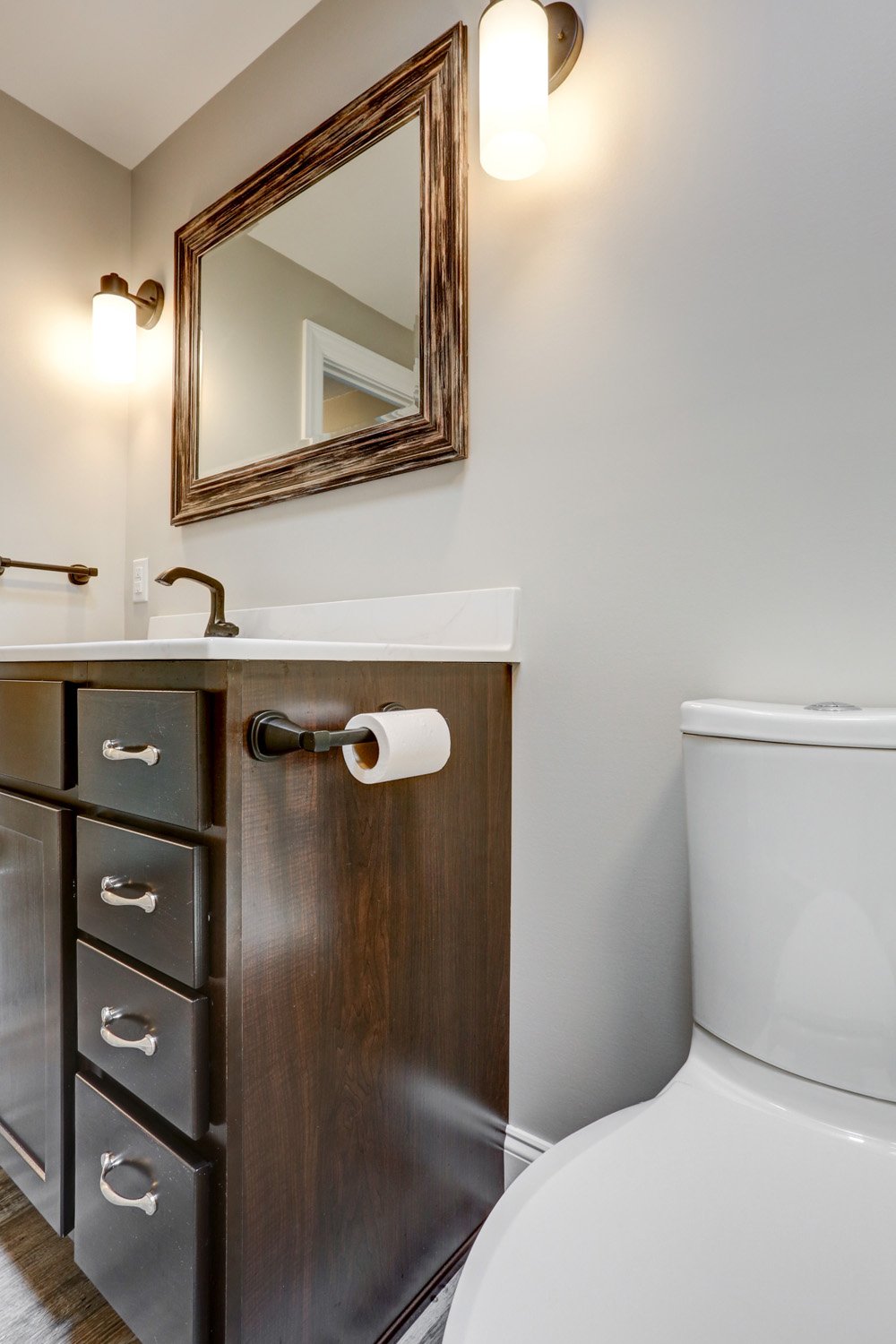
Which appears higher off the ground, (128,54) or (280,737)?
(128,54)

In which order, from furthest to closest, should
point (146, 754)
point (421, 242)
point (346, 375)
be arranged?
point (346, 375), point (421, 242), point (146, 754)

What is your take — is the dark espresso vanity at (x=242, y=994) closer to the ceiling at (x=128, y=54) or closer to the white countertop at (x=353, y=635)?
the white countertop at (x=353, y=635)

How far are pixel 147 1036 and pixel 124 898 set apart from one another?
0.48 feet

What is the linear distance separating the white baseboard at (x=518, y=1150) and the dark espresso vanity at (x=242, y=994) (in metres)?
0.05

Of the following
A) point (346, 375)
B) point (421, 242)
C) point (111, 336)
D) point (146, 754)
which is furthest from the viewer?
point (111, 336)

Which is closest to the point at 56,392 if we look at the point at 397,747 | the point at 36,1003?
the point at 36,1003

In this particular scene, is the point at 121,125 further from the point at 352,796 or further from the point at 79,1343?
the point at 79,1343

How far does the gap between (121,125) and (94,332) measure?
20.6 inches

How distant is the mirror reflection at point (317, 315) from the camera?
48.2 inches

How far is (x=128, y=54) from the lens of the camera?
151 centimetres

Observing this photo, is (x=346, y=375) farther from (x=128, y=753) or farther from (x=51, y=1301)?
(x=51, y=1301)

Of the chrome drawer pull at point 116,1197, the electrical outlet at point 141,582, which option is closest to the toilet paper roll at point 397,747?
the chrome drawer pull at point 116,1197

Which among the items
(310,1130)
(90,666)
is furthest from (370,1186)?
(90,666)

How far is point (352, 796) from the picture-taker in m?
0.80
